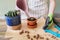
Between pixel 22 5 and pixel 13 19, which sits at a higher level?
pixel 22 5

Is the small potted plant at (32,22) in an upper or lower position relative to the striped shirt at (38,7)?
lower

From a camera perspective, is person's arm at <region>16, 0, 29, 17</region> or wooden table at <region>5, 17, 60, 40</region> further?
person's arm at <region>16, 0, 29, 17</region>

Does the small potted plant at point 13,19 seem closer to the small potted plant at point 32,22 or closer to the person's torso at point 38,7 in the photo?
the small potted plant at point 32,22

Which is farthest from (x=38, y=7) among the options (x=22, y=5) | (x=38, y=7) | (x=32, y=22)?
(x=32, y=22)

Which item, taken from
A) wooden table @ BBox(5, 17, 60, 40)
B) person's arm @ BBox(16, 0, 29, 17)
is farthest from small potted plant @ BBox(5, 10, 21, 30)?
person's arm @ BBox(16, 0, 29, 17)

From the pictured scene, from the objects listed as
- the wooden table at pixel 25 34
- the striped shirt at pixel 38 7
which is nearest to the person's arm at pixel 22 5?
the striped shirt at pixel 38 7

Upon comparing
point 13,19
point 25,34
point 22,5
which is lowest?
point 25,34

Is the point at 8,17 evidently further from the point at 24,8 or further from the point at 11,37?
the point at 24,8

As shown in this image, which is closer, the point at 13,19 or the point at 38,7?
the point at 13,19

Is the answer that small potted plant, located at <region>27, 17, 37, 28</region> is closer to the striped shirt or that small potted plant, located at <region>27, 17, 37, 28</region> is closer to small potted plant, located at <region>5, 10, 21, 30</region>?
small potted plant, located at <region>5, 10, 21, 30</region>

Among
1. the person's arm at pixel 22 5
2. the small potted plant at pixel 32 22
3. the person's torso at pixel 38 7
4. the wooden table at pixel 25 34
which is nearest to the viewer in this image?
the wooden table at pixel 25 34

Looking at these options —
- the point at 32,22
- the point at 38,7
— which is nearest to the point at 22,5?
the point at 38,7

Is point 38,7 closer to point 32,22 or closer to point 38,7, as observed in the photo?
point 38,7

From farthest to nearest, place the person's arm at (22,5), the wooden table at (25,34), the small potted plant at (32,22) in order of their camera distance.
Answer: the person's arm at (22,5) < the small potted plant at (32,22) < the wooden table at (25,34)
